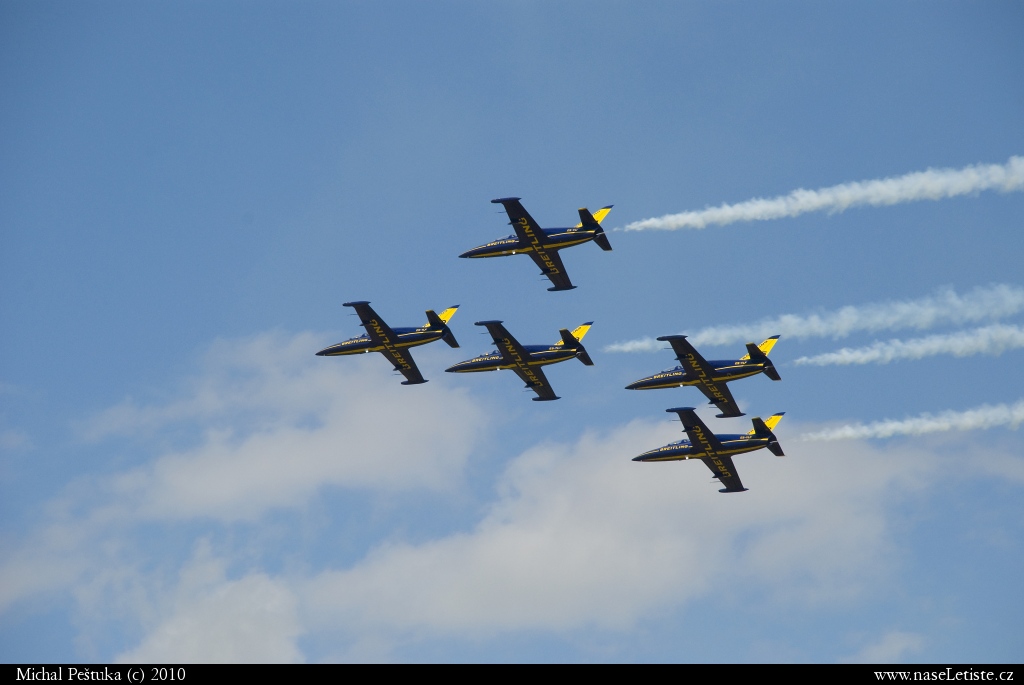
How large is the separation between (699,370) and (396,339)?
65.0 ft

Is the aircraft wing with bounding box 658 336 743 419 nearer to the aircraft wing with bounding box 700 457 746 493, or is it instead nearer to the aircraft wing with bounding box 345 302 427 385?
the aircraft wing with bounding box 700 457 746 493

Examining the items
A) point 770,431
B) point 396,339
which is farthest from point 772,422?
point 396,339

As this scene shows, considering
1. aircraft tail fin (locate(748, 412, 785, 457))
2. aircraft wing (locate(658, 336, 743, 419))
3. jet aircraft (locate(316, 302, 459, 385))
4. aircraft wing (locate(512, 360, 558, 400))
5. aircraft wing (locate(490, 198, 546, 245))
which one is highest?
aircraft wing (locate(490, 198, 546, 245))

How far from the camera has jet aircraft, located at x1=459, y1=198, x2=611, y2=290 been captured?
88438 millimetres

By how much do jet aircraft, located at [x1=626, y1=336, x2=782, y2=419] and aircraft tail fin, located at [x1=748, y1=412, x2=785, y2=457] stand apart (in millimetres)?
1433

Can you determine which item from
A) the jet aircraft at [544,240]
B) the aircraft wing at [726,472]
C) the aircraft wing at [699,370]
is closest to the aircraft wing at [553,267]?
the jet aircraft at [544,240]

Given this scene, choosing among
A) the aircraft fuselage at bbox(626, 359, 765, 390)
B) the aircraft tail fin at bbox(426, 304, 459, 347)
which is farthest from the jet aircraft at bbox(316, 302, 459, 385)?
the aircraft fuselage at bbox(626, 359, 765, 390)

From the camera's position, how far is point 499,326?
89.2 meters

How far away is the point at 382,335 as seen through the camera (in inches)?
3612

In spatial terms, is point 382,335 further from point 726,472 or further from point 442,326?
point 726,472

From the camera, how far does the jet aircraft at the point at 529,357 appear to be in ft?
289

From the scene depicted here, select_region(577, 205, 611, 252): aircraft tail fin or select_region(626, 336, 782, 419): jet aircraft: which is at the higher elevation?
select_region(577, 205, 611, 252): aircraft tail fin
